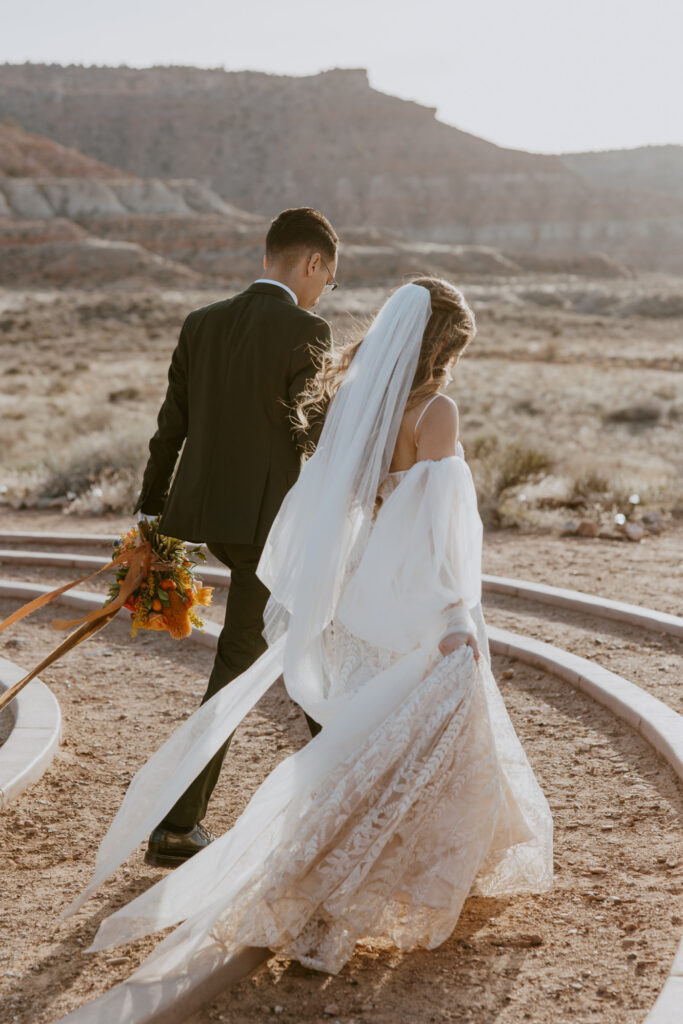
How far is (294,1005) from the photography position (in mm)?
2717

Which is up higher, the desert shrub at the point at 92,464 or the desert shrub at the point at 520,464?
the desert shrub at the point at 520,464

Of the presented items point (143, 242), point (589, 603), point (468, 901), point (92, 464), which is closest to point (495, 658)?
point (589, 603)

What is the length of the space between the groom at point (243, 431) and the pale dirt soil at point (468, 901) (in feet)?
1.91

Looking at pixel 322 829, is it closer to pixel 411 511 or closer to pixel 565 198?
pixel 411 511

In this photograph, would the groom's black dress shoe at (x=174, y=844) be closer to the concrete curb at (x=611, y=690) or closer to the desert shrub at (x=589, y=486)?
the concrete curb at (x=611, y=690)

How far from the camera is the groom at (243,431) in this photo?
3600 millimetres

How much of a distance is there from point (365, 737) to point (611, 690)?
2573mm

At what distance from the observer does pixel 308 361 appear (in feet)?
11.8

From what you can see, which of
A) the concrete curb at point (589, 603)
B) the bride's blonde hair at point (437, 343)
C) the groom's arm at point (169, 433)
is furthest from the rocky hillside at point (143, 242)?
the bride's blonde hair at point (437, 343)

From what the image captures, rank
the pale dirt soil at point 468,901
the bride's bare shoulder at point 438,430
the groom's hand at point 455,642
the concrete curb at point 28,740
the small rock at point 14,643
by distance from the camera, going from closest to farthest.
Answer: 1. the pale dirt soil at point 468,901
2. the groom's hand at point 455,642
3. the bride's bare shoulder at point 438,430
4. the concrete curb at point 28,740
5. the small rock at point 14,643

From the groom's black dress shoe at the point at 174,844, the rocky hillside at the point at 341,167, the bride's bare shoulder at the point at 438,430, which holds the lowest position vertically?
the groom's black dress shoe at the point at 174,844

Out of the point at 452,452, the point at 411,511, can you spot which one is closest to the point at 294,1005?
the point at 411,511

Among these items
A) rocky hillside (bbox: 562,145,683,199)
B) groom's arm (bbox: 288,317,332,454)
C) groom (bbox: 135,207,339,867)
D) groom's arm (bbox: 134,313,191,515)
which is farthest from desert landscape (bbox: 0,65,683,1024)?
rocky hillside (bbox: 562,145,683,199)

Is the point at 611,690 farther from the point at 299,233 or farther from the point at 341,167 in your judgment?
the point at 341,167
